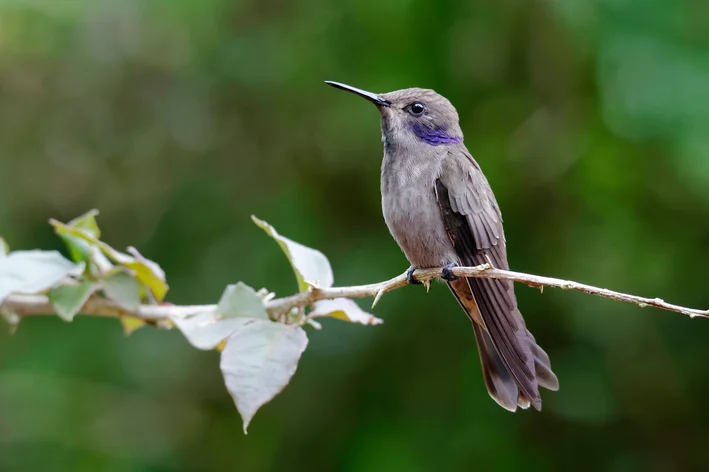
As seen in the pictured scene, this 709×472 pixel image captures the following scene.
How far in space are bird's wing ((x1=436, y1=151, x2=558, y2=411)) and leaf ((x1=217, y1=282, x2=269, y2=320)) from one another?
49 cm

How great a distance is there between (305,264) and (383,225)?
3.97ft

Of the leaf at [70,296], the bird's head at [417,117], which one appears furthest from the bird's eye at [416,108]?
the leaf at [70,296]

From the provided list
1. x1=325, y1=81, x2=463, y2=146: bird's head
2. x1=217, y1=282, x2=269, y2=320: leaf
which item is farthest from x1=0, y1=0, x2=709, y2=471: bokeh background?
x1=217, y1=282, x2=269, y2=320: leaf

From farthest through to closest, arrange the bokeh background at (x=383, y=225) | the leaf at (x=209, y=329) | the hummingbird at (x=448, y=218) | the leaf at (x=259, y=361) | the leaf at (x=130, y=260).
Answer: the bokeh background at (x=383, y=225) → the hummingbird at (x=448, y=218) → the leaf at (x=130, y=260) → the leaf at (x=209, y=329) → the leaf at (x=259, y=361)

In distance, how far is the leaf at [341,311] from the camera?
1.63 m

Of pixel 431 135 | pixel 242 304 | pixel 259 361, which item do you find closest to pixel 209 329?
pixel 242 304

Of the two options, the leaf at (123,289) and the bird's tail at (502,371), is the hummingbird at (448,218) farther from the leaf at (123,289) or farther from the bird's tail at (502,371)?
the leaf at (123,289)

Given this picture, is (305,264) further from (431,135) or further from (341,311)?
(431,135)

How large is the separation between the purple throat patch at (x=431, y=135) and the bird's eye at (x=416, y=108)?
40mm

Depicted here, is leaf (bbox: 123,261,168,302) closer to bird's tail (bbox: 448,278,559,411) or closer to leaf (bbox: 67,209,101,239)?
leaf (bbox: 67,209,101,239)

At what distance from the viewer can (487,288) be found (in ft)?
5.84

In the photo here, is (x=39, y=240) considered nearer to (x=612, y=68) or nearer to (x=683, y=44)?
(x=612, y=68)

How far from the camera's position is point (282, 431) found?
9.27 feet

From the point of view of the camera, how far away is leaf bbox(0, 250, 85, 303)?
1645 mm
